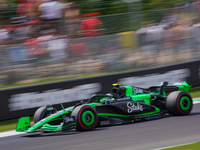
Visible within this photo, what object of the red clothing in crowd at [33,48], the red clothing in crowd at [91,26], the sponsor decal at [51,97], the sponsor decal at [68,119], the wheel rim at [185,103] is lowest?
the wheel rim at [185,103]

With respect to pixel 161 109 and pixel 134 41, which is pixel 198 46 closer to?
pixel 134 41

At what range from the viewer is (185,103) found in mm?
7500

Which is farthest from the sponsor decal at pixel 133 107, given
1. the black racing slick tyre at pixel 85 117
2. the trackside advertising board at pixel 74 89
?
the trackside advertising board at pixel 74 89

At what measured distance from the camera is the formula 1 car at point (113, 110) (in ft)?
21.2

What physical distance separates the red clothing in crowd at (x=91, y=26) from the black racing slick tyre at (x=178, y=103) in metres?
4.50

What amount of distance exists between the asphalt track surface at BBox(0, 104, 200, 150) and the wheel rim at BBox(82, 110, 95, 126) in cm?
19

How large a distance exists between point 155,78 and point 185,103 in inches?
149

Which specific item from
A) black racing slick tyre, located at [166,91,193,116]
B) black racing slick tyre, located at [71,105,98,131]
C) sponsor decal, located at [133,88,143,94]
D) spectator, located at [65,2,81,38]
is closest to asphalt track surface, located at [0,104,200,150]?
black racing slick tyre, located at [71,105,98,131]

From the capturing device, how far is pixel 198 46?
1249cm

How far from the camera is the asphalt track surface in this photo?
5363mm

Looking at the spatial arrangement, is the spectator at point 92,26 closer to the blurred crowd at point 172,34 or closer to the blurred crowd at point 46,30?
the blurred crowd at point 46,30

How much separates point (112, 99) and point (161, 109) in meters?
1.19

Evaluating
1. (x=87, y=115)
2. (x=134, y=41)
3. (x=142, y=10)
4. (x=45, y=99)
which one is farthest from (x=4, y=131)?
(x=142, y=10)

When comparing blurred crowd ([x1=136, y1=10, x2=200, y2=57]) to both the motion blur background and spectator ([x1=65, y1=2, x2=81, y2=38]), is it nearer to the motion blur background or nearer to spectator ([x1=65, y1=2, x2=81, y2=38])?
the motion blur background
